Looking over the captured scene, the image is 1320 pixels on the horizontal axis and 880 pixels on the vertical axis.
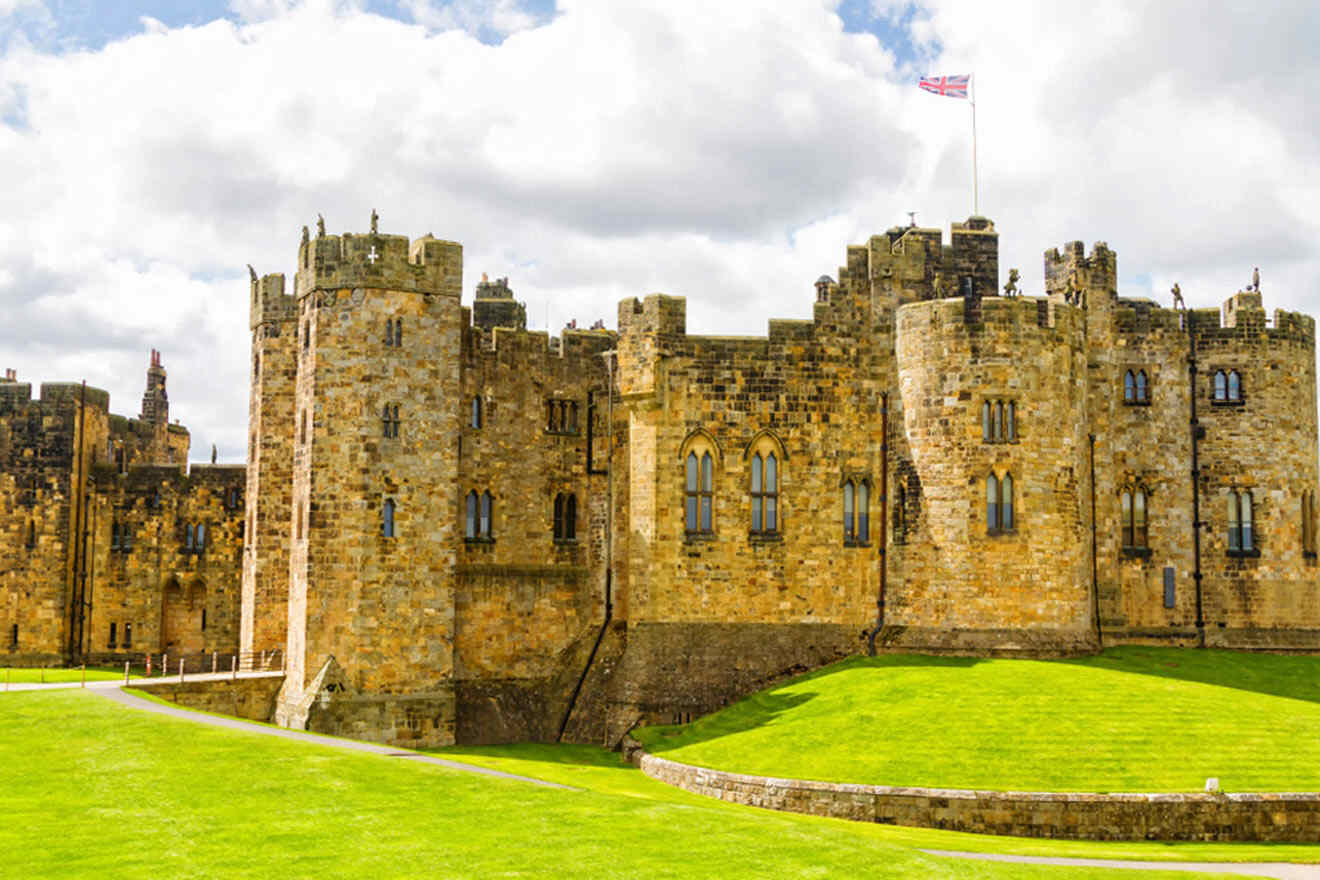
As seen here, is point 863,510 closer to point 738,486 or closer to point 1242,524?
point 738,486

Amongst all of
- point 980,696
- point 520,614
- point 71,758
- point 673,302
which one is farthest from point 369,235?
point 980,696

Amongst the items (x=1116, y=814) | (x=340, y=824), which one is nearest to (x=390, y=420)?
(x=340, y=824)

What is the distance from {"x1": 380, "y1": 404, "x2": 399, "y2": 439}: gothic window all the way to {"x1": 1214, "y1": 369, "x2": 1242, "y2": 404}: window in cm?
2676

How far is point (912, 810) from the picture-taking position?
27766mm

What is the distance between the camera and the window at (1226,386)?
142 ft

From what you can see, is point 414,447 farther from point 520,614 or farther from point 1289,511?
point 1289,511

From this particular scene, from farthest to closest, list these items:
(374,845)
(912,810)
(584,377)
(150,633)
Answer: (150,633) → (584,377) → (912,810) → (374,845)

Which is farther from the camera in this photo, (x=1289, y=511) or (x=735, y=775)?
(x=1289, y=511)

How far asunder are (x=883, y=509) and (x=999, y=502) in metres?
3.60

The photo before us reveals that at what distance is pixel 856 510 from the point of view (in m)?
40.0

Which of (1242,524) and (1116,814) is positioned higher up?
(1242,524)

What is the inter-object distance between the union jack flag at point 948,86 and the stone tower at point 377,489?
16.1m

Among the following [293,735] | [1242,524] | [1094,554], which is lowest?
[293,735]

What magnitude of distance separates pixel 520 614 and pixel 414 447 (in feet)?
22.2
